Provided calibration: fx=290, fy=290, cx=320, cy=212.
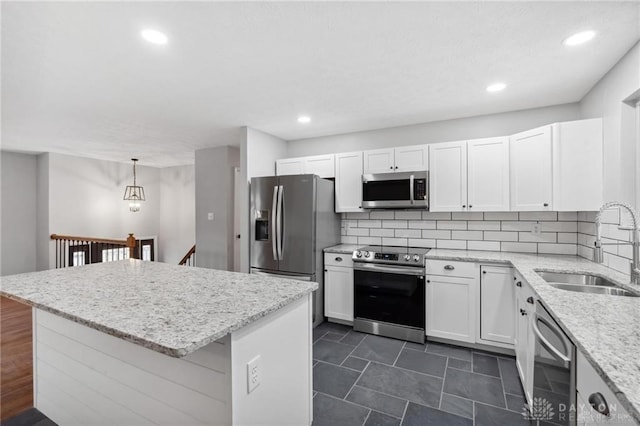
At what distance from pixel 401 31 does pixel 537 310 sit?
1.79 m

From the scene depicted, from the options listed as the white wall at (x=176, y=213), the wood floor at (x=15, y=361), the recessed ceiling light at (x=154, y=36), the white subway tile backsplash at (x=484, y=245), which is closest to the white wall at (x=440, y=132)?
the white subway tile backsplash at (x=484, y=245)

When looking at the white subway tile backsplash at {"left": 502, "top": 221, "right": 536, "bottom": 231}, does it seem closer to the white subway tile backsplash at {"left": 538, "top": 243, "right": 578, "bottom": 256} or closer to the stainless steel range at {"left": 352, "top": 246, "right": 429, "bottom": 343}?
the white subway tile backsplash at {"left": 538, "top": 243, "right": 578, "bottom": 256}

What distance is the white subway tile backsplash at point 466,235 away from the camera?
3.26m

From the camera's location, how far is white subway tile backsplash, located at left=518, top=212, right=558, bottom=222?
9.64 ft

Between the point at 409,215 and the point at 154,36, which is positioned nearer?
the point at 154,36

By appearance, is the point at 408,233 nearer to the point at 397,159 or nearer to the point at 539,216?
the point at 397,159

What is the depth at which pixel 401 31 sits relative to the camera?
1.73m

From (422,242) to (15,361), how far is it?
4.27 meters

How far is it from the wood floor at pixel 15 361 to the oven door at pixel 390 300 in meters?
2.78

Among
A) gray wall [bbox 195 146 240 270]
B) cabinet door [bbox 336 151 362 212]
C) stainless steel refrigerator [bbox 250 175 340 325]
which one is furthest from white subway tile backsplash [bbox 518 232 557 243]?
gray wall [bbox 195 146 240 270]

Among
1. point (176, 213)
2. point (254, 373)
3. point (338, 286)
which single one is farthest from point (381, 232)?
point (176, 213)

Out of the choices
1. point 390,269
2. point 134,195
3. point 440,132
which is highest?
point 440,132

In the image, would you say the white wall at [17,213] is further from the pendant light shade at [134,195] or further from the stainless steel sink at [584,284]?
the stainless steel sink at [584,284]

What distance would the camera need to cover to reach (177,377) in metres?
1.23
